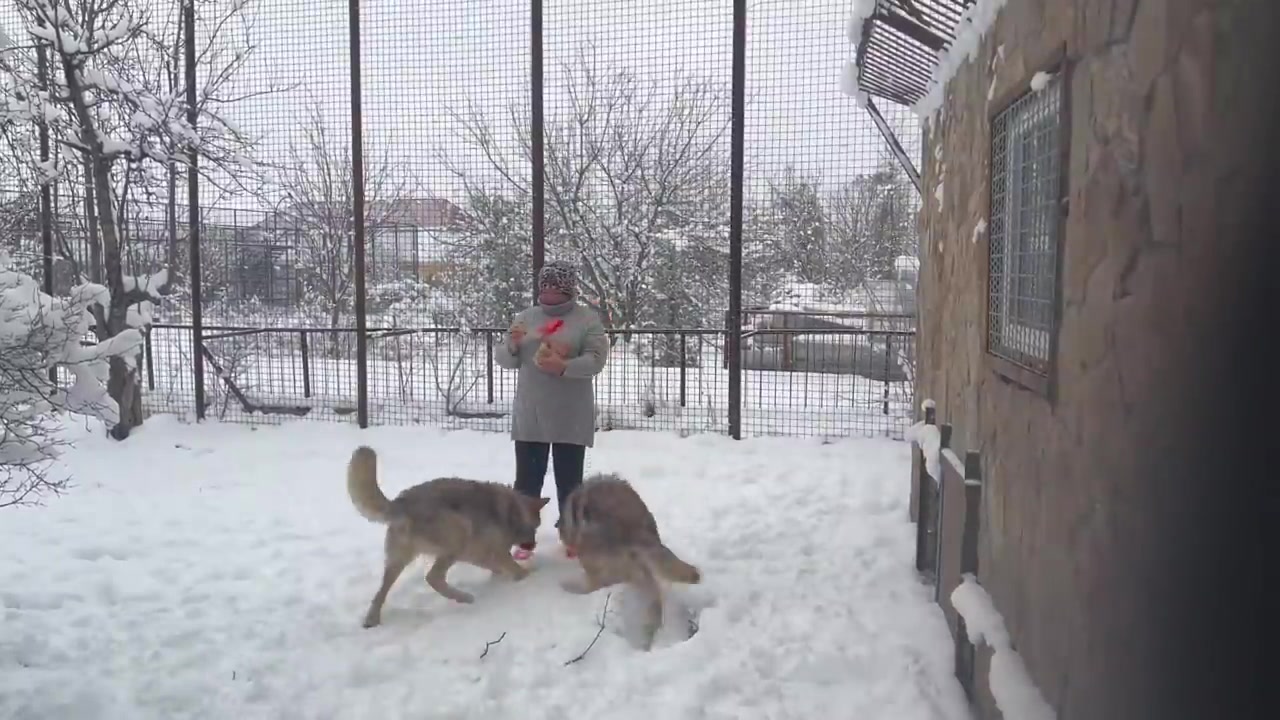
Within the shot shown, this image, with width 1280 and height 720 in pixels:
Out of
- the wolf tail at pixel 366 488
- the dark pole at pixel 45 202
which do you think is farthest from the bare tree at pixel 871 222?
the dark pole at pixel 45 202

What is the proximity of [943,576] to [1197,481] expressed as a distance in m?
2.69

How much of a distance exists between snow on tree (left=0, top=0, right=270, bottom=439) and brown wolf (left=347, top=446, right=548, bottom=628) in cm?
386

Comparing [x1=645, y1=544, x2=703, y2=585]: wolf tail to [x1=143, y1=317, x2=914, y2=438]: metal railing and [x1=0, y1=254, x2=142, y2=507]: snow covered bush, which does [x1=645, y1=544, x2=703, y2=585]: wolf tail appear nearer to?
[x1=0, y1=254, x2=142, y2=507]: snow covered bush

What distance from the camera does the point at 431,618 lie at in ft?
13.4

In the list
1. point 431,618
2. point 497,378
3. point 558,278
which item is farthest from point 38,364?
point 497,378

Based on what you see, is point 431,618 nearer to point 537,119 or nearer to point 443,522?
point 443,522

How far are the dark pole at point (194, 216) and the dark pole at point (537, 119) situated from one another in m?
3.19

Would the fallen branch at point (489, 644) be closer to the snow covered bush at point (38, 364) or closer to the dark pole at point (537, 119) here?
the snow covered bush at point (38, 364)

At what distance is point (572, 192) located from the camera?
10891 mm

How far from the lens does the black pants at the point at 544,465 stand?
197 inches

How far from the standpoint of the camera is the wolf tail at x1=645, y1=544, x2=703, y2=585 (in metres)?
3.97

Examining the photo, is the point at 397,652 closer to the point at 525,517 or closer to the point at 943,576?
the point at 525,517

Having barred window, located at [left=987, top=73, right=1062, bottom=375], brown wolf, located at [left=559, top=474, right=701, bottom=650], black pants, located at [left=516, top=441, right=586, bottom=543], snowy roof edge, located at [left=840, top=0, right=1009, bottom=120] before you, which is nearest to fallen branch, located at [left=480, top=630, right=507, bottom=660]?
brown wolf, located at [left=559, top=474, right=701, bottom=650]

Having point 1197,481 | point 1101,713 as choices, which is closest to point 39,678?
point 1101,713
